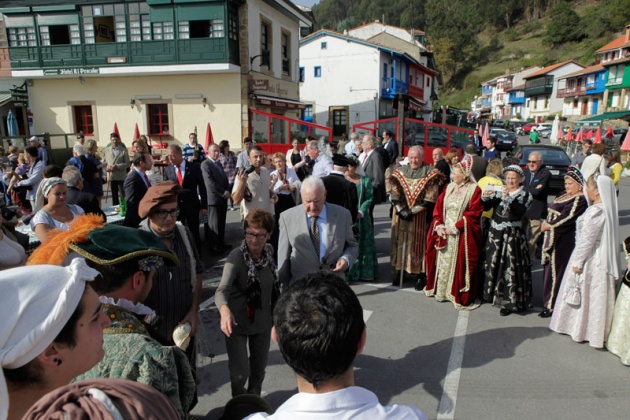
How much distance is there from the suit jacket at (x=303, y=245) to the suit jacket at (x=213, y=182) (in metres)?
3.94

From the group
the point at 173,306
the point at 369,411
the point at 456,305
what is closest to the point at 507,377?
the point at 456,305

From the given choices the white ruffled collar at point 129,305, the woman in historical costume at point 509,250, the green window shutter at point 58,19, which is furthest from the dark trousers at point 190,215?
the green window shutter at point 58,19

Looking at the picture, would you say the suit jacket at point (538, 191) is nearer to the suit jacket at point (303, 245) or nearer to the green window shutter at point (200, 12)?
the suit jacket at point (303, 245)

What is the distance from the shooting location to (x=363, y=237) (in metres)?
6.55

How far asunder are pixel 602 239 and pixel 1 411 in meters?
5.04

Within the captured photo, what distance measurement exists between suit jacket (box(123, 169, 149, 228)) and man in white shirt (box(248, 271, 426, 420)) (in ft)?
15.7

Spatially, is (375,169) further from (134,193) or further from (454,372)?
(454,372)

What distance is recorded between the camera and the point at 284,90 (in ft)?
77.6

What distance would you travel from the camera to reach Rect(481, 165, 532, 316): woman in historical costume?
5297 millimetres

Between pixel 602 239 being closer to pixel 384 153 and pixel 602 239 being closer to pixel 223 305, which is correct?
pixel 223 305

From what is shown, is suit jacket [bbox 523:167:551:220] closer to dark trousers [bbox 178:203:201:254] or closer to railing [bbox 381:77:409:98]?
dark trousers [bbox 178:203:201:254]

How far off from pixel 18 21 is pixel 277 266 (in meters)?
22.6

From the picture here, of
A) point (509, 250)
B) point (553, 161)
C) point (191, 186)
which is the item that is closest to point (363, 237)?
point (509, 250)

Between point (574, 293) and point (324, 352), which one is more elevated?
point (324, 352)
